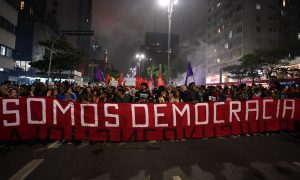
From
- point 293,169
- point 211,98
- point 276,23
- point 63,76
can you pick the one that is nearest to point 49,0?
point 63,76

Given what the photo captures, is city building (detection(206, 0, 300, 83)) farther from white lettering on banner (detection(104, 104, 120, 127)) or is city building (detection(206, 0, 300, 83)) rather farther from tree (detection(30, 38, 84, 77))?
white lettering on banner (detection(104, 104, 120, 127))

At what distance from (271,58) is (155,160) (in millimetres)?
45312

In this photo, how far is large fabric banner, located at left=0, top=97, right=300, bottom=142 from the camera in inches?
302

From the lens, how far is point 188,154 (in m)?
6.69

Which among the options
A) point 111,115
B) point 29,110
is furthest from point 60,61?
point 111,115

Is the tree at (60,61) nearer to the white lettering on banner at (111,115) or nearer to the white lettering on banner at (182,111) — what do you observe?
the white lettering on banner at (111,115)

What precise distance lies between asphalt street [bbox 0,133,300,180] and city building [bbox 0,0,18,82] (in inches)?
1400

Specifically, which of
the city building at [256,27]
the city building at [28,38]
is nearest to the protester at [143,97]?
the city building at [28,38]

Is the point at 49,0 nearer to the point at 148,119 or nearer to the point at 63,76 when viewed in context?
the point at 63,76

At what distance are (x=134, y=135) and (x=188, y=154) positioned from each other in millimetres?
2050

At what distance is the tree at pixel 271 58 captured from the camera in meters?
44.2

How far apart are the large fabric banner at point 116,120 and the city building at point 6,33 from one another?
34.3 metres

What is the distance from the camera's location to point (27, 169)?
5309 mm

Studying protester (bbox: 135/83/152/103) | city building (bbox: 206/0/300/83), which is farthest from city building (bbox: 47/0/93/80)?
protester (bbox: 135/83/152/103)
